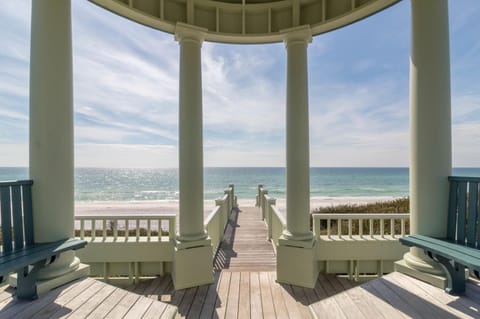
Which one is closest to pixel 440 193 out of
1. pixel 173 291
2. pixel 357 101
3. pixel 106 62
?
pixel 173 291

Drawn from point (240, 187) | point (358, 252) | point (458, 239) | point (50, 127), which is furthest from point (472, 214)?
point (240, 187)

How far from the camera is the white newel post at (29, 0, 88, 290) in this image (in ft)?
7.48

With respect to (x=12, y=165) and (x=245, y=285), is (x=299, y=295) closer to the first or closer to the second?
(x=245, y=285)

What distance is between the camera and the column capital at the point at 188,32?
330 centimetres

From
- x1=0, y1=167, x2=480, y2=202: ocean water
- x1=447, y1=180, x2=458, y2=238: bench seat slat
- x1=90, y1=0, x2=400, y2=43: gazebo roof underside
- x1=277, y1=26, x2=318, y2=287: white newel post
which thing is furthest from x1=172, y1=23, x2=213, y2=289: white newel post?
x1=0, y1=167, x2=480, y2=202: ocean water

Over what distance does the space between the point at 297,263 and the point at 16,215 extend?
3452 millimetres

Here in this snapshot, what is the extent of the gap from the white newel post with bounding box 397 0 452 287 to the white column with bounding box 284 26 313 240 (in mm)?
1367

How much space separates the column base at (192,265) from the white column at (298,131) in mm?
1314

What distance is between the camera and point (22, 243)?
2.14 meters

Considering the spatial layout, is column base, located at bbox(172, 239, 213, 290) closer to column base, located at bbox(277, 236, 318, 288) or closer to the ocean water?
column base, located at bbox(277, 236, 318, 288)

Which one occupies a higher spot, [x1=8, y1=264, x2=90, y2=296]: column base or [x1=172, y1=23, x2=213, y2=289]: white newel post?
[x1=172, y1=23, x2=213, y2=289]: white newel post

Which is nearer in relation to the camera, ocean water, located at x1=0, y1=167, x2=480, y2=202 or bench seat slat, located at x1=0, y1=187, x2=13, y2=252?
bench seat slat, located at x1=0, y1=187, x2=13, y2=252

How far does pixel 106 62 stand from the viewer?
615 centimetres

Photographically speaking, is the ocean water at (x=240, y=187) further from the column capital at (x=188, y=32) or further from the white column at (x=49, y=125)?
the white column at (x=49, y=125)
